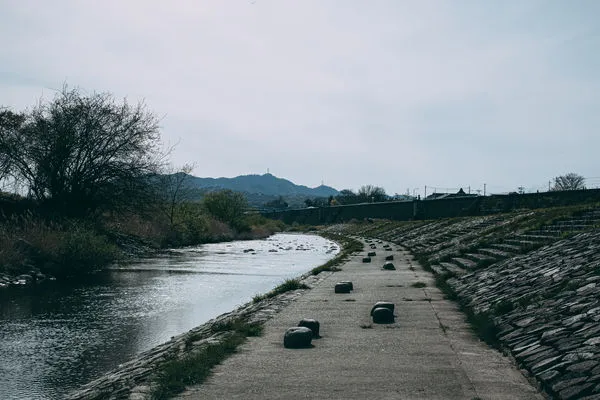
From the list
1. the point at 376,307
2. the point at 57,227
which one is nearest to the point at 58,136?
the point at 57,227

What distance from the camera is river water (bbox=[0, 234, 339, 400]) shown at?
11.2 metres

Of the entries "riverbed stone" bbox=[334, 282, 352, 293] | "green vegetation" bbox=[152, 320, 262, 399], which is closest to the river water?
"green vegetation" bbox=[152, 320, 262, 399]

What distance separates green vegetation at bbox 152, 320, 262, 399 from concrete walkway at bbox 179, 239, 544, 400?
0.17 metres

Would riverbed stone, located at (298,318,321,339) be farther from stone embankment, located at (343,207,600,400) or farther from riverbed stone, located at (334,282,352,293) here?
riverbed stone, located at (334,282,352,293)

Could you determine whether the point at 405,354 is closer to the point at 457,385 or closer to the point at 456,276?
the point at 457,385

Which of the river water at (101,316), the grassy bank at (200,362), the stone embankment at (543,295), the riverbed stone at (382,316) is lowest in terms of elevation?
the river water at (101,316)

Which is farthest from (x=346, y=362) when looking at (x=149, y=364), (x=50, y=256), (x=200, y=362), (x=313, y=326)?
(x=50, y=256)

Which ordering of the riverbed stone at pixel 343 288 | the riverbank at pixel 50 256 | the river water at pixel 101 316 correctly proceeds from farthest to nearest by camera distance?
the riverbank at pixel 50 256 < the riverbed stone at pixel 343 288 < the river water at pixel 101 316

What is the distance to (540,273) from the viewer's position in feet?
44.7

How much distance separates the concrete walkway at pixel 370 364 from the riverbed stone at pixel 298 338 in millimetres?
161

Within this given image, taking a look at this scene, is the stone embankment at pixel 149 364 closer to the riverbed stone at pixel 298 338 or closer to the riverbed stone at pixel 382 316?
the riverbed stone at pixel 298 338

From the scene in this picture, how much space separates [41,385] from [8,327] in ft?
19.9

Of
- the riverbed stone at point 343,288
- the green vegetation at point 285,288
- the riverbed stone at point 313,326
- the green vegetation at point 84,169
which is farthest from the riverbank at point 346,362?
the green vegetation at point 84,169

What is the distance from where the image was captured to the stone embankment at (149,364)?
25.6 ft
